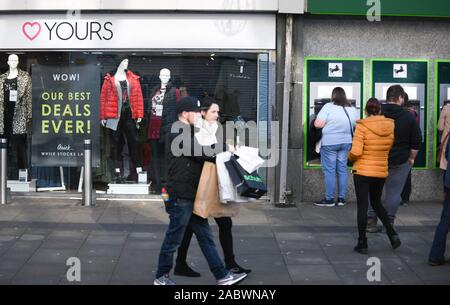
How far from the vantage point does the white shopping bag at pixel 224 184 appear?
676 cm

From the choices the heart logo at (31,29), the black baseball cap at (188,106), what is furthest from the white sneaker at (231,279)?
the heart logo at (31,29)

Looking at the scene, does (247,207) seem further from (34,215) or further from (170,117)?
(34,215)

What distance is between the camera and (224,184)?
676cm

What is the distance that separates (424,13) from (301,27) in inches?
72.7

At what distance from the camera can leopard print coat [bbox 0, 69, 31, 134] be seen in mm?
11789

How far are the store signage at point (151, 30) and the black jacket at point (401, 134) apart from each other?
3027mm

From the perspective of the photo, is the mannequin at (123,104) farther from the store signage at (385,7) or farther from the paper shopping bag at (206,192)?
the paper shopping bag at (206,192)

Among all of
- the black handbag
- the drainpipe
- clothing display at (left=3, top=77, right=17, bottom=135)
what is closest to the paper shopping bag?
the black handbag

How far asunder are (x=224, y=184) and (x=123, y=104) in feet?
17.4

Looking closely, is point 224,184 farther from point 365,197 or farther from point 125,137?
point 125,137

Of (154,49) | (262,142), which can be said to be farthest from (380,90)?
(154,49)

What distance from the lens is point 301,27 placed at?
11430 millimetres

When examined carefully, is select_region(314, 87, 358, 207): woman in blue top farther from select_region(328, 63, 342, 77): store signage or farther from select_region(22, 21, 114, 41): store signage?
select_region(22, 21, 114, 41): store signage

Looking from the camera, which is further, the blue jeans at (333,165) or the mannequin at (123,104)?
the mannequin at (123,104)
